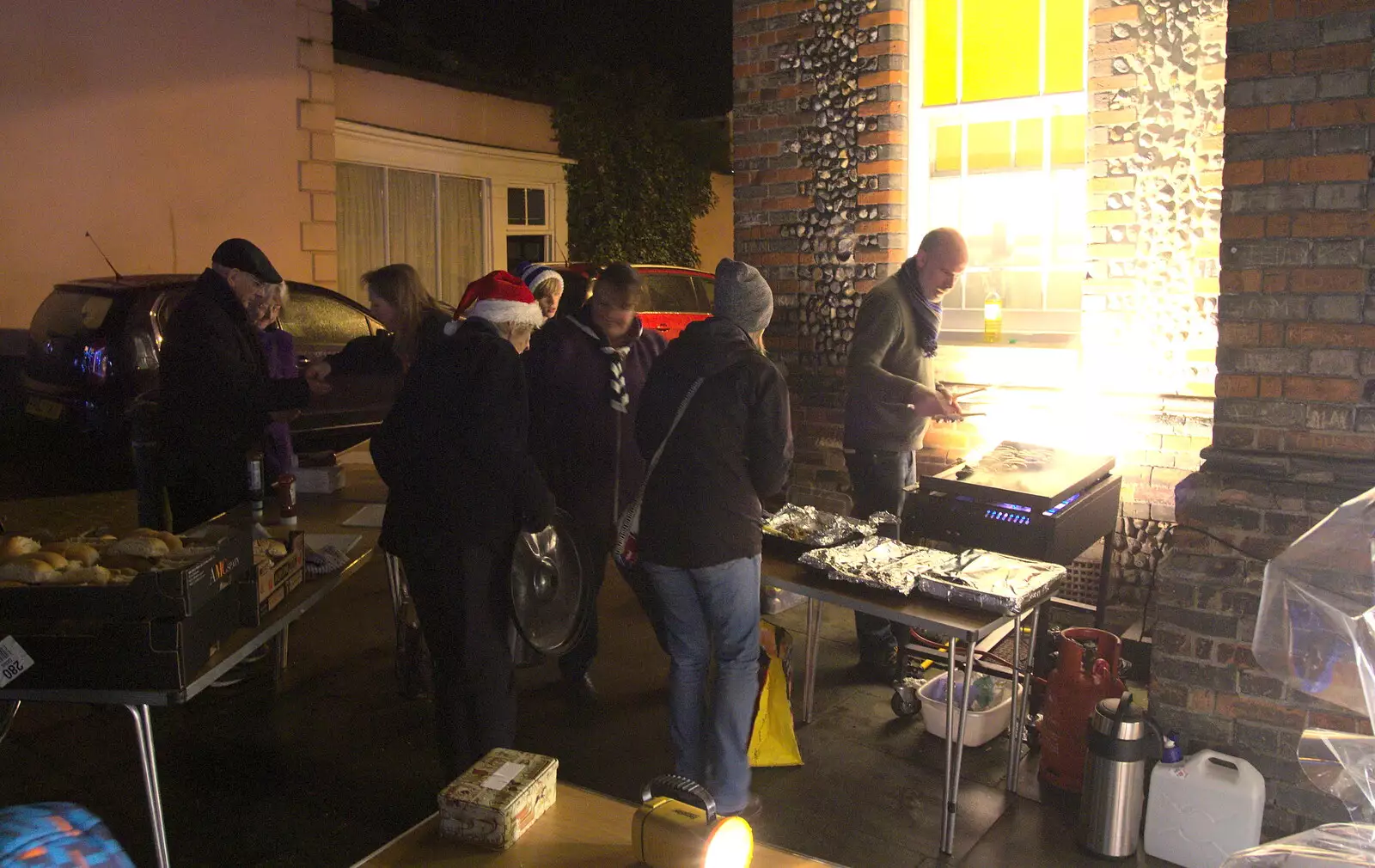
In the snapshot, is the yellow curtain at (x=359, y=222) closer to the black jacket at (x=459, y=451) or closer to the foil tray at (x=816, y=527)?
the foil tray at (x=816, y=527)

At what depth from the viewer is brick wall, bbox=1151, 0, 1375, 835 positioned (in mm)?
3682

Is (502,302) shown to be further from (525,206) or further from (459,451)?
(525,206)

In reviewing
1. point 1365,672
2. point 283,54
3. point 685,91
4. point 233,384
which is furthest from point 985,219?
point 685,91

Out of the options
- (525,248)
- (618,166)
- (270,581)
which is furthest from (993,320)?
(525,248)

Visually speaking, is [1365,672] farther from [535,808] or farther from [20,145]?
[20,145]

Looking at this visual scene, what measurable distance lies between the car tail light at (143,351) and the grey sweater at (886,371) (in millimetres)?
5705

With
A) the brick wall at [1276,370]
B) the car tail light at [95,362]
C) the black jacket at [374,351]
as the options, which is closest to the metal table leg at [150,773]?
the black jacket at [374,351]

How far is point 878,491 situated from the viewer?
5.25 meters

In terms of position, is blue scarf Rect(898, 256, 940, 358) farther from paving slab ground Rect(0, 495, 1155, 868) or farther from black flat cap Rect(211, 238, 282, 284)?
black flat cap Rect(211, 238, 282, 284)

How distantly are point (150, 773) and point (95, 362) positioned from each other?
6284 millimetres

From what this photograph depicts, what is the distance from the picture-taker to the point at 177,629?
2.91 m

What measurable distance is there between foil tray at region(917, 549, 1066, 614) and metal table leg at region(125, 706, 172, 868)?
239 centimetres

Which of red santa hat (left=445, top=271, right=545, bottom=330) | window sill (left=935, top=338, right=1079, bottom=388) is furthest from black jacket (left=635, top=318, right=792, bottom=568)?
window sill (left=935, top=338, right=1079, bottom=388)

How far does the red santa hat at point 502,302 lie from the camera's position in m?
3.65
